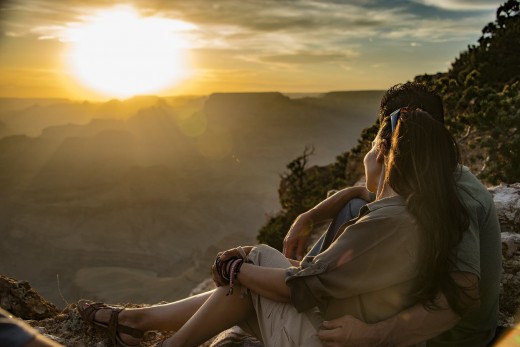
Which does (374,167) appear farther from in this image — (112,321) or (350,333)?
(112,321)

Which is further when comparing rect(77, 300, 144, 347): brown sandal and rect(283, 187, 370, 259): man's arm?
rect(283, 187, 370, 259): man's arm

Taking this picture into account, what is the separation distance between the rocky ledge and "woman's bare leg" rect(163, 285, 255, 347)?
1.17 feet

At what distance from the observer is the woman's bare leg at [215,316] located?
9.27ft

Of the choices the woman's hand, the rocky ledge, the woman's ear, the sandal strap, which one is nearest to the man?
the woman's ear

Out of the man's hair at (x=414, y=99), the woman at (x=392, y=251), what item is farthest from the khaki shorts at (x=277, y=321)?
the man's hair at (x=414, y=99)

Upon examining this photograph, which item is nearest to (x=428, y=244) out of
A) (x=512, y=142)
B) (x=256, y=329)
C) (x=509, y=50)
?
(x=256, y=329)

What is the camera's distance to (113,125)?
4579 inches

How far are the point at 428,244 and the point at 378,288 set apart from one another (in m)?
0.30

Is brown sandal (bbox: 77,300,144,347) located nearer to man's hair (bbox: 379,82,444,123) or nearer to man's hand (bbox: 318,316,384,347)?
man's hand (bbox: 318,316,384,347)

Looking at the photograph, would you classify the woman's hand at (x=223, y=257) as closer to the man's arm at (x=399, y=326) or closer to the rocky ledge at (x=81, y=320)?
the rocky ledge at (x=81, y=320)

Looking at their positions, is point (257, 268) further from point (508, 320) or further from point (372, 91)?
point (372, 91)

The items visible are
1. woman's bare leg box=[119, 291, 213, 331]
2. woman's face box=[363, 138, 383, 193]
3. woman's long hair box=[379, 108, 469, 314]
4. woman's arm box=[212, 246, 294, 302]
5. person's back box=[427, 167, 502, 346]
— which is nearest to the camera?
woman's long hair box=[379, 108, 469, 314]

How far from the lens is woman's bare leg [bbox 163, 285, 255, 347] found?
2.82m

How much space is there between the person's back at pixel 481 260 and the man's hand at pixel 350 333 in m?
0.56
